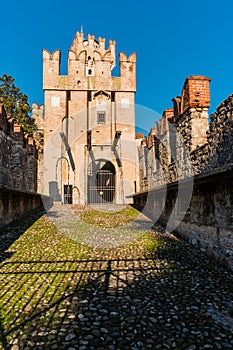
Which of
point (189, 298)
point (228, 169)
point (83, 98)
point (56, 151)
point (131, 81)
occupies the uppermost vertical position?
point (131, 81)

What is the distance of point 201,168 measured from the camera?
7387 mm

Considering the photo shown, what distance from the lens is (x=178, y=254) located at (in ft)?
18.9

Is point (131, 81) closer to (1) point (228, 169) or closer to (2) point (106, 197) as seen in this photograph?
(2) point (106, 197)

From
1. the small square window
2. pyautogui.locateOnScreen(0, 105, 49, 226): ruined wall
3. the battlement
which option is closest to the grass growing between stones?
pyautogui.locateOnScreen(0, 105, 49, 226): ruined wall

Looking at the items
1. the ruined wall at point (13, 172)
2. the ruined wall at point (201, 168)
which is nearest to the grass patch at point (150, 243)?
the ruined wall at point (201, 168)

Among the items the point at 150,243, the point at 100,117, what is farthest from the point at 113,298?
the point at 100,117

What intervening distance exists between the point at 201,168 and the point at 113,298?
4826mm

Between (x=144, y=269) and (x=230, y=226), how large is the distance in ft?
5.37

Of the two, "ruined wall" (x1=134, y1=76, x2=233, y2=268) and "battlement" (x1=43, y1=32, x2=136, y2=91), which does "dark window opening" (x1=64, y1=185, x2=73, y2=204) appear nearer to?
"battlement" (x1=43, y1=32, x2=136, y2=91)

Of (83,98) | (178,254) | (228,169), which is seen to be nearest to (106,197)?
(83,98)

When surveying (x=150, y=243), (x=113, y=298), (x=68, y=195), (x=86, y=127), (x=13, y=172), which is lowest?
(x=113, y=298)

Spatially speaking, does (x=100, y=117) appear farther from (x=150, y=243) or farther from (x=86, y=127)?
(x=150, y=243)

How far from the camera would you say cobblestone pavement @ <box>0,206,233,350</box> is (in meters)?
2.63

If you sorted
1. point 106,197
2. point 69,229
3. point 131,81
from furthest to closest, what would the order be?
point 106,197 < point 131,81 < point 69,229
